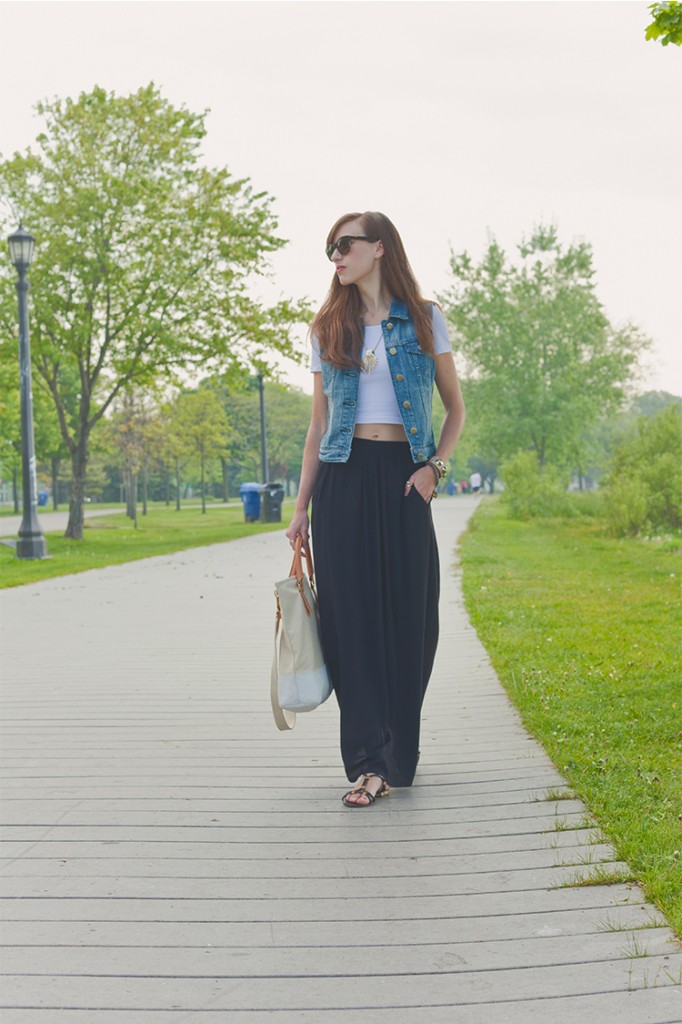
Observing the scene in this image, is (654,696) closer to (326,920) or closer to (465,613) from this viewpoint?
(326,920)

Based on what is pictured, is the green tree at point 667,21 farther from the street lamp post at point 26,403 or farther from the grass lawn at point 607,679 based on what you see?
the street lamp post at point 26,403

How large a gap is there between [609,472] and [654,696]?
22301 mm

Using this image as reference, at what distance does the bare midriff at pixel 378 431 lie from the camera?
4711 millimetres

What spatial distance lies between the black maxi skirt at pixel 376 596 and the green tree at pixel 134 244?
20231 mm

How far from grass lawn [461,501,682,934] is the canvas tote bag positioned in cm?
105

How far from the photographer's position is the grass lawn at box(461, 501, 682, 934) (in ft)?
13.0

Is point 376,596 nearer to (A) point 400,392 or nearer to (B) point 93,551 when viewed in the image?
(A) point 400,392

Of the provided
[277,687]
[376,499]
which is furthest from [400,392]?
[277,687]

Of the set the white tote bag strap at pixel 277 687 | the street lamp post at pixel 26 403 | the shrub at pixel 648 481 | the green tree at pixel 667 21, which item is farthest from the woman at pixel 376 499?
the shrub at pixel 648 481

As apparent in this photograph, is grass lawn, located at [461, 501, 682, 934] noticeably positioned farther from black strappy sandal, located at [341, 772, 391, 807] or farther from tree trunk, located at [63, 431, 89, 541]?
tree trunk, located at [63, 431, 89, 541]

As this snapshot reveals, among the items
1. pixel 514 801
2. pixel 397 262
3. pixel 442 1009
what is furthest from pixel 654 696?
pixel 442 1009

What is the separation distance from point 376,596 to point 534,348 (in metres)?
34.7

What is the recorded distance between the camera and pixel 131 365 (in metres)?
25.7

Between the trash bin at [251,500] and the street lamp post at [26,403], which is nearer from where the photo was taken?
the street lamp post at [26,403]
